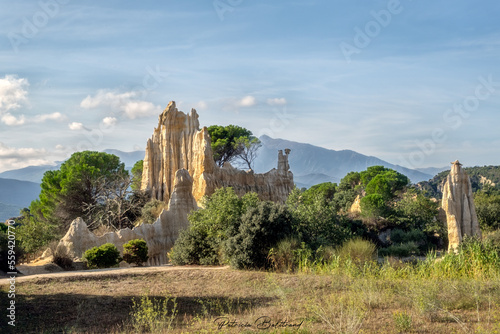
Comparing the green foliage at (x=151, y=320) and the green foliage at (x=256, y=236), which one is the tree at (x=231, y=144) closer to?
the green foliage at (x=256, y=236)

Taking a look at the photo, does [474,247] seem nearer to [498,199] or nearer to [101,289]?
[101,289]

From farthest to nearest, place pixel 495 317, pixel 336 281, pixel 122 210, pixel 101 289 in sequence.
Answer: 1. pixel 122 210
2. pixel 101 289
3. pixel 336 281
4. pixel 495 317

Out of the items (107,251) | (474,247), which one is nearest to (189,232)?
(107,251)

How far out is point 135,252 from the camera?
22.9 meters

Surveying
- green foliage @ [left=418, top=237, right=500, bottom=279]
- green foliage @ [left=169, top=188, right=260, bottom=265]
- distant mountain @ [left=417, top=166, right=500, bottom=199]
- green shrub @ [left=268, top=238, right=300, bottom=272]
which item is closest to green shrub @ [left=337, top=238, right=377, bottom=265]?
green shrub @ [left=268, top=238, right=300, bottom=272]

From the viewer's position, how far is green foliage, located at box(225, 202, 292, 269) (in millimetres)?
16750

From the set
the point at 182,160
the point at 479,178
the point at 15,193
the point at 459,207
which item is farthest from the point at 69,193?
the point at 15,193

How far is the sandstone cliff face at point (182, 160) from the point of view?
40.2 meters

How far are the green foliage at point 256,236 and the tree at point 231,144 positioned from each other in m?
39.6

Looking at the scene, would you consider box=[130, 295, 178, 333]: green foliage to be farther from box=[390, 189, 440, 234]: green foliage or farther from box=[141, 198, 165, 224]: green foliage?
box=[390, 189, 440, 234]: green foliage

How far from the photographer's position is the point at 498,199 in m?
36.8

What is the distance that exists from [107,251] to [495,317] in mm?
16334

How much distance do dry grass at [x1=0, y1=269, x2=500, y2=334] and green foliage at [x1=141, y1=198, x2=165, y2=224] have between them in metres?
18.7

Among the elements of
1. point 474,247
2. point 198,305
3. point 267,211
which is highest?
point 267,211
